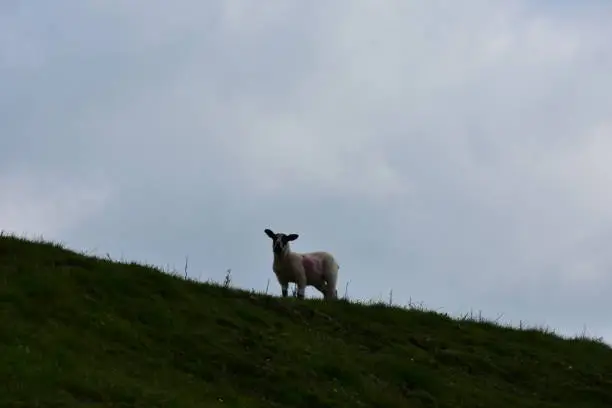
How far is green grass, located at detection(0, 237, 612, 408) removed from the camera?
1797cm

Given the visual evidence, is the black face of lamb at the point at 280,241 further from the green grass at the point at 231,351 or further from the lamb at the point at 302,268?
the green grass at the point at 231,351

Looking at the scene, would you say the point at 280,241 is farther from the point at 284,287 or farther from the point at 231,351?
the point at 231,351

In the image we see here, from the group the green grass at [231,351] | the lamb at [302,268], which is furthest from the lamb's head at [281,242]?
the green grass at [231,351]

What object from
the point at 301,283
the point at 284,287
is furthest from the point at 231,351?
the point at 284,287

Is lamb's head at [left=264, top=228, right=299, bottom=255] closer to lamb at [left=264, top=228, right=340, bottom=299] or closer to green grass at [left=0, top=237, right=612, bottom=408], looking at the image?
lamb at [left=264, top=228, right=340, bottom=299]

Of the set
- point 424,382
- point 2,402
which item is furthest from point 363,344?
point 2,402

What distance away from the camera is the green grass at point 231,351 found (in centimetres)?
1797

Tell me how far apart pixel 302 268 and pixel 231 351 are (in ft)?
28.0

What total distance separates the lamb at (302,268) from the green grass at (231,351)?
3.53 meters

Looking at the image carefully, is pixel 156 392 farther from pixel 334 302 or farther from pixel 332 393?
pixel 334 302

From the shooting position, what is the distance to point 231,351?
21.0 meters

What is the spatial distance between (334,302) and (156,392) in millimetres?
8725

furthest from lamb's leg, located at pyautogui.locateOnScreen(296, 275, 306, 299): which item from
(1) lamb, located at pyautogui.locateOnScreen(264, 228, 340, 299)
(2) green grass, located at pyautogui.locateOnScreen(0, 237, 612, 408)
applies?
(2) green grass, located at pyautogui.locateOnScreen(0, 237, 612, 408)

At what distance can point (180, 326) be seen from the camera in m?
21.4
